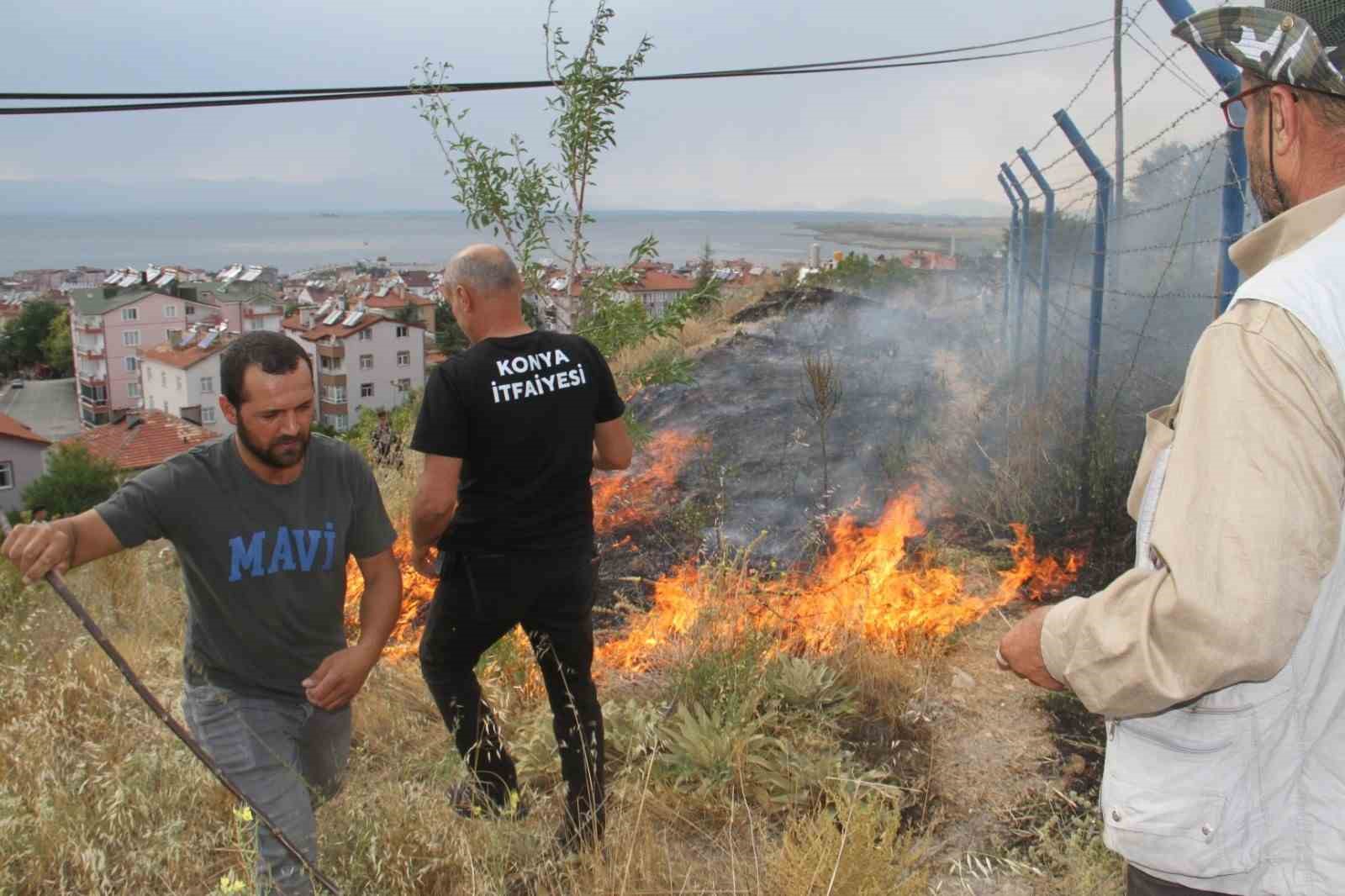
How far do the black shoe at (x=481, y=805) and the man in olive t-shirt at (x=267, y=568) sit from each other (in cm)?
58

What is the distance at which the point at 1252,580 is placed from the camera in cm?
113

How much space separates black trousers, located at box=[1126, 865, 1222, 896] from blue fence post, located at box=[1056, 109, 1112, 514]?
16.5 ft

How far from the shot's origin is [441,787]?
3.36 metres

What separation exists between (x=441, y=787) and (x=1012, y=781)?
225cm

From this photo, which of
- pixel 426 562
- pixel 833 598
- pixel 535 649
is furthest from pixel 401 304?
pixel 535 649

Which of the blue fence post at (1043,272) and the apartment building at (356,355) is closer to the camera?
the blue fence post at (1043,272)

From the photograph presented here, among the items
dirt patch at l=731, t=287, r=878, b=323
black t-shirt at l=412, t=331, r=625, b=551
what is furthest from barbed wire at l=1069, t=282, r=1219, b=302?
dirt patch at l=731, t=287, r=878, b=323

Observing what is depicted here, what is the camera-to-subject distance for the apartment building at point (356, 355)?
59.9m

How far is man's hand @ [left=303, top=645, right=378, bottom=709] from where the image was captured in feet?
9.04

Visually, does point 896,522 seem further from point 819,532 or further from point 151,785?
point 151,785

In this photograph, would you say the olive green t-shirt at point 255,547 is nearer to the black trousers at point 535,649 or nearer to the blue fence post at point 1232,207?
the black trousers at point 535,649

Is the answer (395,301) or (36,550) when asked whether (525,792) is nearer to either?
(36,550)

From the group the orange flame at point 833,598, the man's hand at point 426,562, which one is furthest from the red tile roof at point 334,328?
the man's hand at point 426,562

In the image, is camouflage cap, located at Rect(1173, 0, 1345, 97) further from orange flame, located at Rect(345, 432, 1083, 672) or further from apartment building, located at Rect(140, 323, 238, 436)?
apartment building, located at Rect(140, 323, 238, 436)
